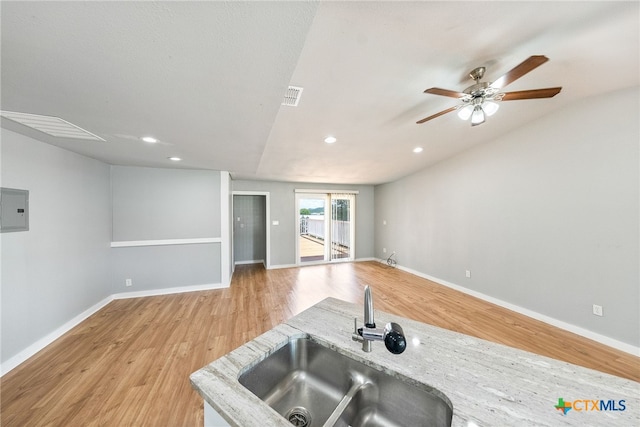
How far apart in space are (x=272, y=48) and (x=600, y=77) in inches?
125

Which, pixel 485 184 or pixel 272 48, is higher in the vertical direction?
pixel 272 48

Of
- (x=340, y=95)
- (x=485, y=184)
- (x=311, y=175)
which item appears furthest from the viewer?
(x=311, y=175)

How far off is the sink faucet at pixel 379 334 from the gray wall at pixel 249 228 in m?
5.43

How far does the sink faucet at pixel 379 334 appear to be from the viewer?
75cm

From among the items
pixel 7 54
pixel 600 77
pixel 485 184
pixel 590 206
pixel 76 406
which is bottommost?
pixel 76 406

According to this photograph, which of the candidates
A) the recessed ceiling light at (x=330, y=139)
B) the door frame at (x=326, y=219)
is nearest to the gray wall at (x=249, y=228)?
the door frame at (x=326, y=219)

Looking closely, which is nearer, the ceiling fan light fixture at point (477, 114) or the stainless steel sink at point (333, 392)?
the stainless steel sink at point (333, 392)

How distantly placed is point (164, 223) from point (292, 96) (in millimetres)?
Answer: 3279

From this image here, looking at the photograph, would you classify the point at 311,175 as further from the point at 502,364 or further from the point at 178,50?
the point at 502,364

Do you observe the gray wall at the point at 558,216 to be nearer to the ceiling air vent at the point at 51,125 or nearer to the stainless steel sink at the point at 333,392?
the stainless steel sink at the point at 333,392

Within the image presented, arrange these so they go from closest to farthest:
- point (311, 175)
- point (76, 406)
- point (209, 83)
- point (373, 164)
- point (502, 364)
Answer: point (502, 364)
point (209, 83)
point (76, 406)
point (373, 164)
point (311, 175)

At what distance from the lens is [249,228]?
246 inches

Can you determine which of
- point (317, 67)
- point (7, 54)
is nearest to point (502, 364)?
point (317, 67)

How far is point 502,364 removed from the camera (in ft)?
2.85
